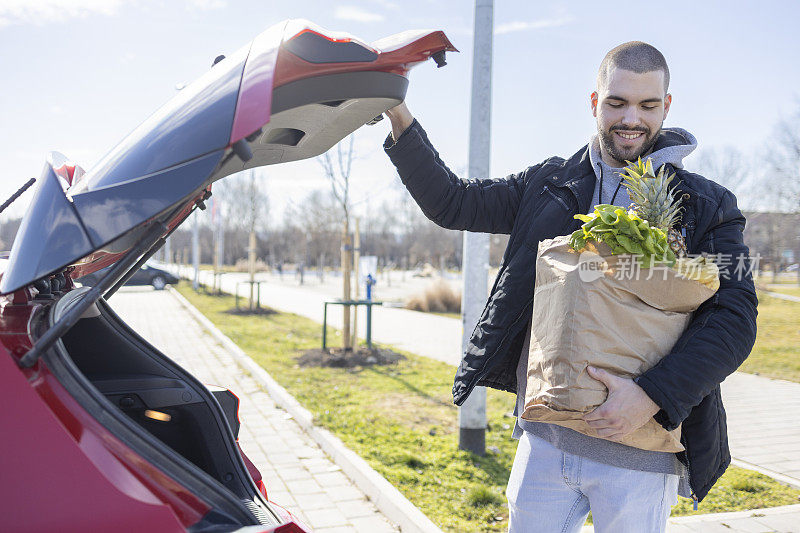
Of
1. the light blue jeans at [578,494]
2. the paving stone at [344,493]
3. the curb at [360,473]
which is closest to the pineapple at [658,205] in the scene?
the light blue jeans at [578,494]

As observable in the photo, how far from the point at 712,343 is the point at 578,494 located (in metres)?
0.75

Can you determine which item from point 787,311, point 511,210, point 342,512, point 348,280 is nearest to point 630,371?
point 511,210

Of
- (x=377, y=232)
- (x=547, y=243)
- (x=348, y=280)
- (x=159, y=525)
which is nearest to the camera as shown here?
(x=159, y=525)

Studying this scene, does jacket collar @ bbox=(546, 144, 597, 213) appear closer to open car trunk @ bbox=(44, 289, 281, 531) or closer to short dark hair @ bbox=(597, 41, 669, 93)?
short dark hair @ bbox=(597, 41, 669, 93)

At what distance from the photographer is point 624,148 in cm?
225

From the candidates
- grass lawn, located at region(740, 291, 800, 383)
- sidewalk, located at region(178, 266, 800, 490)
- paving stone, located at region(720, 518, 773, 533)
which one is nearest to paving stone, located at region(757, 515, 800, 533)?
paving stone, located at region(720, 518, 773, 533)

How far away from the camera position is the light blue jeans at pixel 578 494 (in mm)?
2100

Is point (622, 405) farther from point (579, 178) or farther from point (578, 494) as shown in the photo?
point (579, 178)

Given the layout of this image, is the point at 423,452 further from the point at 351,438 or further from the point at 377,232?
the point at 377,232

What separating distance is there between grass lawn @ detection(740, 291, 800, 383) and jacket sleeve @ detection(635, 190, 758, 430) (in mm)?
8863

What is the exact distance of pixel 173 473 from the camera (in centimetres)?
152

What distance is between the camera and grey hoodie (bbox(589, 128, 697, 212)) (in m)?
2.20

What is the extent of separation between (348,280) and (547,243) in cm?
789

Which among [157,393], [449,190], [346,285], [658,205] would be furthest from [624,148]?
[346,285]
